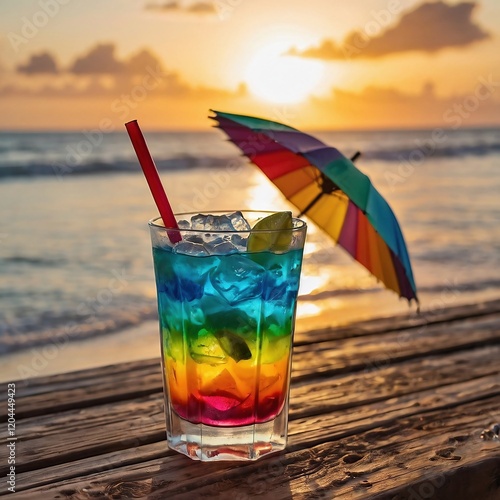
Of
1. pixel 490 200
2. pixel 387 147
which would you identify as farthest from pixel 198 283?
pixel 387 147

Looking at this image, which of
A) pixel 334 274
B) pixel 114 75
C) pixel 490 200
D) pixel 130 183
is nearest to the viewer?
pixel 334 274

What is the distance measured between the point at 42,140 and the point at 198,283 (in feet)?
64.5

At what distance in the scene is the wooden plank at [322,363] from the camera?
65.3 inches

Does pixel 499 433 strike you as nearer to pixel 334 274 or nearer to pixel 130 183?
pixel 334 274

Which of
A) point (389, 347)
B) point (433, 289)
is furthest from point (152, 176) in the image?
point (433, 289)

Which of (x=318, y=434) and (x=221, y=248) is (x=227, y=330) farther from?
(x=318, y=434)

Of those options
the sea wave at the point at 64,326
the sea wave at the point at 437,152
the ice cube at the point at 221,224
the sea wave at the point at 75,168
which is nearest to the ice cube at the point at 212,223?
the ice cube at the point at 221,224

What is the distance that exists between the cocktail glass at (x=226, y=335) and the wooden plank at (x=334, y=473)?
0.06 metres

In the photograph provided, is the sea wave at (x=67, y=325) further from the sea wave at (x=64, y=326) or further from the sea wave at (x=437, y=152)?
the sea wave at (x=437, y=152)

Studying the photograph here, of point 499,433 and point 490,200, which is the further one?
point 490,200

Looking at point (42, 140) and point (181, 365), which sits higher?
point (42, 140)

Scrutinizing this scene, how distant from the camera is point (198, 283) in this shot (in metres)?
1.33

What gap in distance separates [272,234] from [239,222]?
146mm

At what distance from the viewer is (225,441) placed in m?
1.35
